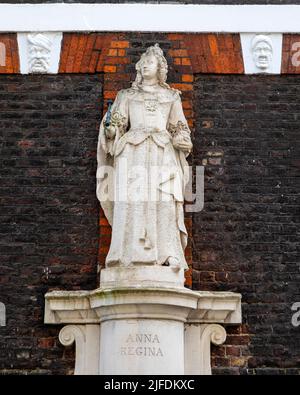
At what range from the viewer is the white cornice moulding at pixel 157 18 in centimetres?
887

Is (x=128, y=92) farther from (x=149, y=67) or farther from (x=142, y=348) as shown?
(x=142, y=348)

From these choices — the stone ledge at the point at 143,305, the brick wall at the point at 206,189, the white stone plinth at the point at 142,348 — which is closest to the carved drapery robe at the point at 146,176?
the stone ledge at the point at 143,305

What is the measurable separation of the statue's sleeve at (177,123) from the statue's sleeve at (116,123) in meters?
0.37

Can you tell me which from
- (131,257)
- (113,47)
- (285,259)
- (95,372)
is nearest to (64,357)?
(95,372)

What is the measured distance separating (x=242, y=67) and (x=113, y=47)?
43.8 inches

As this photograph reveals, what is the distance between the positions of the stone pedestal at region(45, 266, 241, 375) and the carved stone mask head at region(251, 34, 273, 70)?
2.03 meters

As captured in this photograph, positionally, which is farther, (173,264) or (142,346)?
(173,264)

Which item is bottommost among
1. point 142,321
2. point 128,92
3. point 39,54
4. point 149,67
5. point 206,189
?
point 142,321

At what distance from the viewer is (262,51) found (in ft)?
28.9

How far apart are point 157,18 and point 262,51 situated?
94 centimetres

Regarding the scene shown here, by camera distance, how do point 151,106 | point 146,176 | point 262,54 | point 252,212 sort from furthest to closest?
point 262,54 → point 252,212 → point 151,106 → point 146,176

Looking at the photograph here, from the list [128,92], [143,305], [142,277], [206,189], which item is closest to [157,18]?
[128,92]

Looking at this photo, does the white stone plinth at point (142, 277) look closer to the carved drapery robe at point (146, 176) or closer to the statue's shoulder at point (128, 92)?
the carved drapery robe at point (146, 176)

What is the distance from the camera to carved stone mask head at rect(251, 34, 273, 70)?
8.80 m
